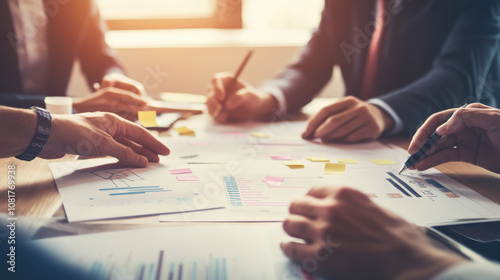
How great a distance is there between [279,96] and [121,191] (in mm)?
777

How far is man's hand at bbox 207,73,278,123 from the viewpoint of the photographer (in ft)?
3.80

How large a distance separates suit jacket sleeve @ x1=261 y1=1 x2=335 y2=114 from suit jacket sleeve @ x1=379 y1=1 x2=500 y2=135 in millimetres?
355

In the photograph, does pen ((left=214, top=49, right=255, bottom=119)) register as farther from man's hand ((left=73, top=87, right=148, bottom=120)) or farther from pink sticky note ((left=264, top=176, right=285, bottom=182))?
pink sticky note ((left=264, top=176, right=285, bottom=182))

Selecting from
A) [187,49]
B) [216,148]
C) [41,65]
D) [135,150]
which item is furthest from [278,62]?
[135,150]

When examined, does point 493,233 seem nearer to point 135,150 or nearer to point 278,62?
point 135,150

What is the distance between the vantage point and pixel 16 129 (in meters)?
0.63

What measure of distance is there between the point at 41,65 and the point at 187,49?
74 centimetres

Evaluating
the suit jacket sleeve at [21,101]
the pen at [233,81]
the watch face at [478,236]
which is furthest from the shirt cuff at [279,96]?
the watch face at [478,236]

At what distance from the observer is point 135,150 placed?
0.76 metres

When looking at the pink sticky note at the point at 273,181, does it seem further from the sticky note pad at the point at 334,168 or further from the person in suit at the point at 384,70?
the person in suit at the point at 384,70

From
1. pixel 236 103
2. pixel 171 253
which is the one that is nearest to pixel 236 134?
pixel 236 103

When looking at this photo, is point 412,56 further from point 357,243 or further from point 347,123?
point 357,243

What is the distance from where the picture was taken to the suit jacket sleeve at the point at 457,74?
3.27 ft

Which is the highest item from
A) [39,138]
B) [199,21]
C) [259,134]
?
[199,21]
